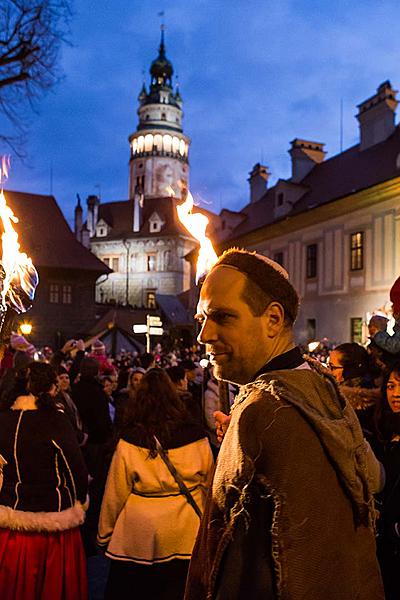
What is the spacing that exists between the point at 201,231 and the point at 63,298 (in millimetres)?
39342

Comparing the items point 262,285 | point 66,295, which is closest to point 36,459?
point 262,285

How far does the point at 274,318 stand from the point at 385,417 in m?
2.34

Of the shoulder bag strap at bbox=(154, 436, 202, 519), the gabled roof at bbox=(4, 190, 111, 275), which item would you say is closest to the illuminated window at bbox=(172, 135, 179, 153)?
the gabled roof at bbox=(4, 190, 111, 275)

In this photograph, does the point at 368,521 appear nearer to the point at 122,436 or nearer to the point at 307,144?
the point at 122,436

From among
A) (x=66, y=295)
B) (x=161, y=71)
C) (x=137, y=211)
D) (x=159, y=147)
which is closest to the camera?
(x=66, y=295)

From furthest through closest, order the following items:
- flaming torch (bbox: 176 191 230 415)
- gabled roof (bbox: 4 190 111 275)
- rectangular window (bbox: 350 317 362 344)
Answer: gabled roof (bbox: 4 190 111 275) < rectangular window (bbox: 350 317 362 344) < flaming torch (bbox: 176 191 230 415)

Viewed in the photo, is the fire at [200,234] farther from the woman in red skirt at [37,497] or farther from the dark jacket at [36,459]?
the dark jacket at [36,459]

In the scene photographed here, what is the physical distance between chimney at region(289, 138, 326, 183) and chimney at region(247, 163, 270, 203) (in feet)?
19.2

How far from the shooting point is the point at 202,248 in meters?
3.15

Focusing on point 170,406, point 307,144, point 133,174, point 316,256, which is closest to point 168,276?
point 133,174

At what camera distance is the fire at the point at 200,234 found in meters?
2.88

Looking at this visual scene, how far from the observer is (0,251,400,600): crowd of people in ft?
5.16

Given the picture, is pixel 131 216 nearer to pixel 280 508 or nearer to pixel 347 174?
pixel 347 174

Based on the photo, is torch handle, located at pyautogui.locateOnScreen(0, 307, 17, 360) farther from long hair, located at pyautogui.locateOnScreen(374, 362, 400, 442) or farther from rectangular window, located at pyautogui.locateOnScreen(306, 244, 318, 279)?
rectangular window, located at pyautogui.locateOnScreen(306, 244, 318, 279)
